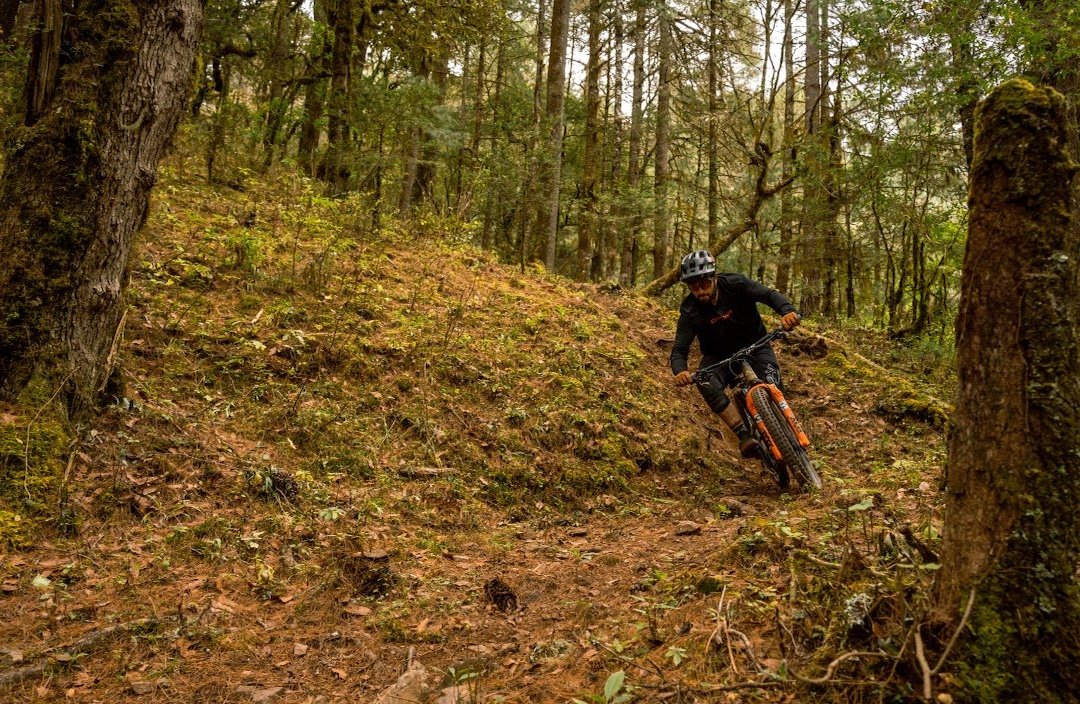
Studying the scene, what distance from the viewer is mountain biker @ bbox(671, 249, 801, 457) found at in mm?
6797

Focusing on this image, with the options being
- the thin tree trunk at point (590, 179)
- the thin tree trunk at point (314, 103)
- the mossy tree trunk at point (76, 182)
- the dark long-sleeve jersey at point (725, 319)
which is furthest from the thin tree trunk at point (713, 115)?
the mossy tree trunk at point (76, 182)

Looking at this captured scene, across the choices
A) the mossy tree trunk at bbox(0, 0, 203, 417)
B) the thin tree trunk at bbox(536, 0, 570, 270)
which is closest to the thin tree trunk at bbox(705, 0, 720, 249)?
the thin tree trunk at bbox(536, 0, 570, 270)

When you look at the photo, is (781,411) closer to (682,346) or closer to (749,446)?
(749,446)

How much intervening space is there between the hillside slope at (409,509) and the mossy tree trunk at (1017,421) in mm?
280

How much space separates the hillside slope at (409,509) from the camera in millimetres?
3125

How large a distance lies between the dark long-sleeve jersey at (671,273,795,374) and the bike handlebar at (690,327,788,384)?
0.27 m

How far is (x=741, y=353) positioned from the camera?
6.64m

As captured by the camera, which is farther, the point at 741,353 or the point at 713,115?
the point at 713,115

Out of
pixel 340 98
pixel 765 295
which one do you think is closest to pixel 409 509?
pixel 765 295

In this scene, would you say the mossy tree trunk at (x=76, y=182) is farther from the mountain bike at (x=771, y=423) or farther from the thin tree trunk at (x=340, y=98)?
the thin tree trunk at (x=340, y=98)

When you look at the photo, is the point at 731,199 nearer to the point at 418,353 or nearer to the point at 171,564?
the point at 418,353

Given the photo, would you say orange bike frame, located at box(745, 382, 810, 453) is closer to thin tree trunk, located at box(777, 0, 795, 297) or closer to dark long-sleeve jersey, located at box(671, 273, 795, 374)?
dark long-sleeve jersey, located at box(671, 273, 795, 374)

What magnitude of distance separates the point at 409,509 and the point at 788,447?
3574 mm

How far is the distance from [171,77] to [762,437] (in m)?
6.03
